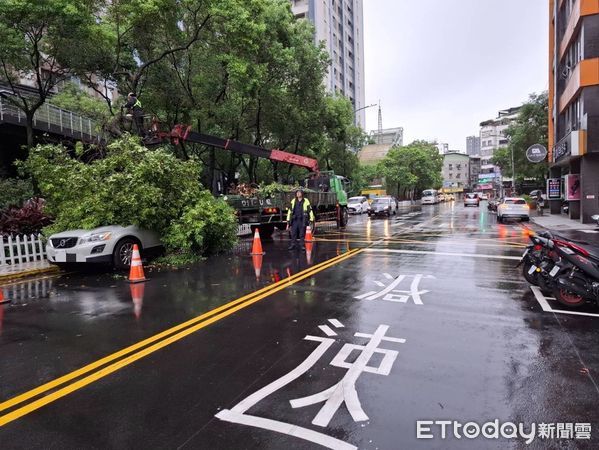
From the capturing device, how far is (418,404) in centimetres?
349

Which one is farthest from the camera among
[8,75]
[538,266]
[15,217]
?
[8,75]

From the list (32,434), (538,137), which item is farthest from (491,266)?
(538,137)

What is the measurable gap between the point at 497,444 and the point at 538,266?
4750 millimetres

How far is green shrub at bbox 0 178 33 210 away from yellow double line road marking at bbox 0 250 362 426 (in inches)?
499

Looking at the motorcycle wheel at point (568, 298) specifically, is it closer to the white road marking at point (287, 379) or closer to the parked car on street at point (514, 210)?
the white road marking at point (287, 379)

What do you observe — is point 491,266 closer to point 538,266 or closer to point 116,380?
point 538,266

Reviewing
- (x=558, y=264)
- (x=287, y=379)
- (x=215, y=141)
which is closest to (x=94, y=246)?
(x=215, y=141)

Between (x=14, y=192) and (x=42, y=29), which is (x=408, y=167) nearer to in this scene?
(x=14, y=192)

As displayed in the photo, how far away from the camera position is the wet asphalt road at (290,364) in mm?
3189

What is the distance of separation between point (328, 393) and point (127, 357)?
222 centimetres

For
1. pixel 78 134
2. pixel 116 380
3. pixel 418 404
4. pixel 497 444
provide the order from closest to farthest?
pixel 497 444
pixel 418 404
pixel 116 380
pixel 78 134

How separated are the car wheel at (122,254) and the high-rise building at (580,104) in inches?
808

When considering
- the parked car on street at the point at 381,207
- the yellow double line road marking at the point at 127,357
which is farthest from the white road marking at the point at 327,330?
the parked car on street at the point at 381,207

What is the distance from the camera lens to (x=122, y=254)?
10117mm
